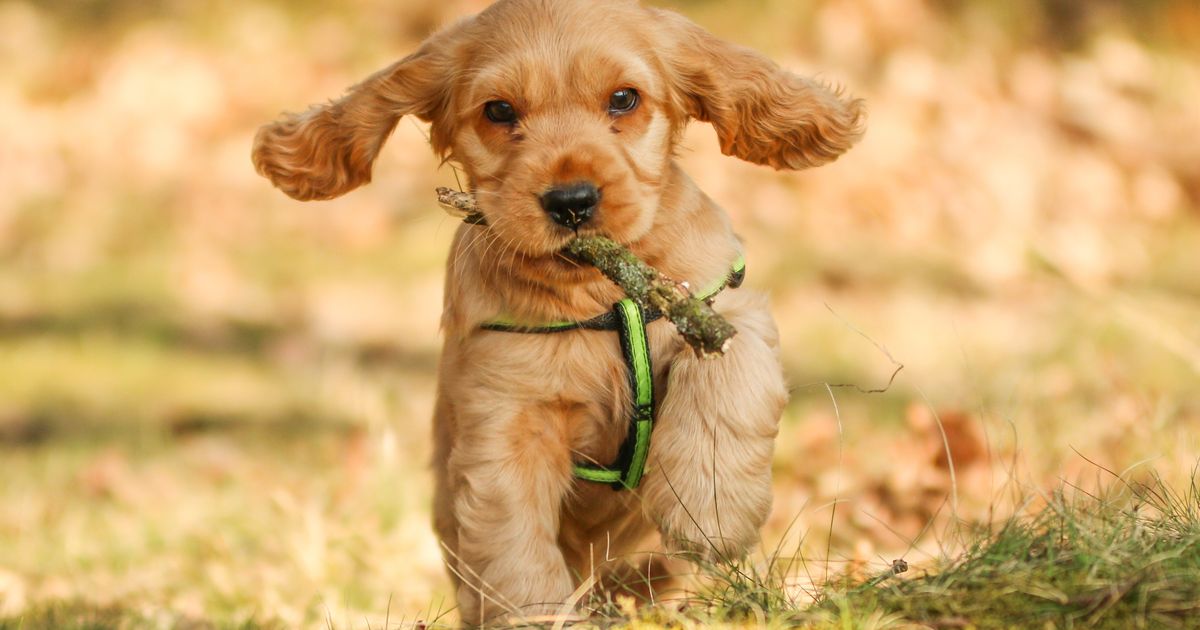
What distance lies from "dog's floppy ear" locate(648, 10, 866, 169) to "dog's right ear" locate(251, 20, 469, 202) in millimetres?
577

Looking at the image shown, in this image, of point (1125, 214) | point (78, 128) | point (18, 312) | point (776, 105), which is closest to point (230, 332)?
point (18, 312)

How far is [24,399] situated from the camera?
686cm

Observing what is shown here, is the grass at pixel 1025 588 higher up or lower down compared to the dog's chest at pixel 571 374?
lower down

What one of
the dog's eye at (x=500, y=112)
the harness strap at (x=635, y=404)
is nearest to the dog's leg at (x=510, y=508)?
the harness strap at (x=635, y=404)

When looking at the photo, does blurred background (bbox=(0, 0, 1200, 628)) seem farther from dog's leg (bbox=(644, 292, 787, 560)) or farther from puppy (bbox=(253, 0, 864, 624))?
puppy (bbox=(253, 0, 864, 624))

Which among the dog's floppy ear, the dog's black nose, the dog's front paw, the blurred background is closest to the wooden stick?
the dog's black nose

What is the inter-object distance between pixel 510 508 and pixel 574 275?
1.82 feet

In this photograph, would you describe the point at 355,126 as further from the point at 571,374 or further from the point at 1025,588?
the point at 1025,588

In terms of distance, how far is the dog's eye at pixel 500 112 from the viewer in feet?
10.2

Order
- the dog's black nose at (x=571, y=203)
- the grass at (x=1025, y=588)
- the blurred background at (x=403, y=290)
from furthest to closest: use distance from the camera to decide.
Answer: the blurred background at (x=403, y=290), the dog's black nose at (x=571, y=203), the grass at (x=1025, y=588)

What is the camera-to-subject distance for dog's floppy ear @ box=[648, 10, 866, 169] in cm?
334

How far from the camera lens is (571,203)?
2.83 m

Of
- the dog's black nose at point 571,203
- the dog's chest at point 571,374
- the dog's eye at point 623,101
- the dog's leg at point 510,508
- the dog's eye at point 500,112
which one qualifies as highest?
the dog's eye at point 623,101

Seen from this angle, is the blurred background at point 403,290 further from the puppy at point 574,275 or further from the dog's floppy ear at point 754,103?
the dog's floppy ear at point 754,103
